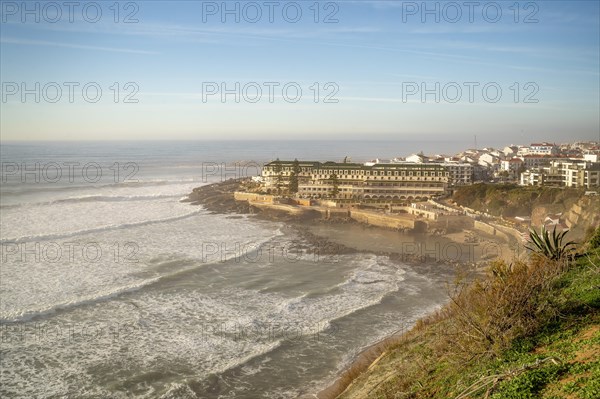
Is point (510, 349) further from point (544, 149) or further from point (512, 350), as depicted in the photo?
point (544, 149)

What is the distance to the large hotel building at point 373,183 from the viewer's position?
41.4 metres

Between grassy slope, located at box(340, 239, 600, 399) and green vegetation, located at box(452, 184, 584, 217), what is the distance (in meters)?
Answer: 22.4

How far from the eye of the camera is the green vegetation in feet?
98.4

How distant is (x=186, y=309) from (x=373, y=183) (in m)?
30.2

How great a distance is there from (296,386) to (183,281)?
27.4ft

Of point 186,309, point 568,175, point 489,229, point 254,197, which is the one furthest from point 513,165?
point 186,309

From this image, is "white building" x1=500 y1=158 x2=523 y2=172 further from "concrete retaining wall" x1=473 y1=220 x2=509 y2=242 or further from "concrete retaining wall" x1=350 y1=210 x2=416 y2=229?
"concrete retaining wall" x1=473 y1=220 x2=509 y2=242

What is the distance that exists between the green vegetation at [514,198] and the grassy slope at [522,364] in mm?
22380

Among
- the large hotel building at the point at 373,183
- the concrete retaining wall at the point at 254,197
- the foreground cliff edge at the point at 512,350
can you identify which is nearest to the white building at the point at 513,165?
the large hotel building at the point at 373,183

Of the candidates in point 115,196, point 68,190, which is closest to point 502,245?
point 115,196

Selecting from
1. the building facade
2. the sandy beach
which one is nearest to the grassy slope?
the sandy beach

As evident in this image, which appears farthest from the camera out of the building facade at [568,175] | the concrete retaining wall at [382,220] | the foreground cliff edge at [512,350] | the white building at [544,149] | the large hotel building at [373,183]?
the white building at [544,149]

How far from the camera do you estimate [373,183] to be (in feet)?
140

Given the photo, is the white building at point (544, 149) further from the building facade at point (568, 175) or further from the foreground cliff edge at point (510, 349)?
the foreground cliff edge at point (510, 349)
